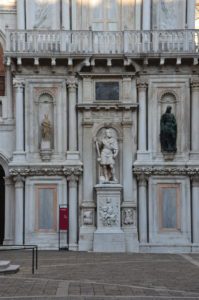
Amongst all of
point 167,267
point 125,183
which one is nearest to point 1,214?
point 125,183

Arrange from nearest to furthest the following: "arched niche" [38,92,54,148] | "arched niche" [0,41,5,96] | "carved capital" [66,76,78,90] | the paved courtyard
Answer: the paved courtyard < "carved capital" [66,76,78,90] < "arched niche" [38,92,54,148] < "arched niche" [0,41,5,96]

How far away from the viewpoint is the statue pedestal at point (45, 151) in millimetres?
38750

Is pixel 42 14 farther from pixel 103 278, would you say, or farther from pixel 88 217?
pixel 103 278

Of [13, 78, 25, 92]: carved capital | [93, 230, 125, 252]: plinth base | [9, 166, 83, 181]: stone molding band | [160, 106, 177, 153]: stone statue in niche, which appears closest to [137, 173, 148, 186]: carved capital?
[160, 106, 177, 153]: stone statue in niche

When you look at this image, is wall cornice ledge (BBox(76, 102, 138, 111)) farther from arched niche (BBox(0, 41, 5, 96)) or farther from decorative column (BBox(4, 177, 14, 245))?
decorative column (BBox(4, 177, 14, 245))

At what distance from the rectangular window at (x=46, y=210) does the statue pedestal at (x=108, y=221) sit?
219 centimetres

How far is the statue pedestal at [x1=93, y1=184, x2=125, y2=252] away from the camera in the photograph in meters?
37.7

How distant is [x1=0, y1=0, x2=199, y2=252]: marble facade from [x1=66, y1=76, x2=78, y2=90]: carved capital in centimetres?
5

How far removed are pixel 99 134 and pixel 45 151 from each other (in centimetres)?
271

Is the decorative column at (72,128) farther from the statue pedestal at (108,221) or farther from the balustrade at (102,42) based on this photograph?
the statue pedestal at (108,221)

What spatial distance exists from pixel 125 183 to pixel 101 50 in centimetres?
644

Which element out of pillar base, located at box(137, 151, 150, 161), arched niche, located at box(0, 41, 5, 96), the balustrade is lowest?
pillar base, located at box(137, 151, 150, 161)

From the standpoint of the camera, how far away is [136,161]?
3872 cm

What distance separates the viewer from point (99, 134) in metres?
39.0
